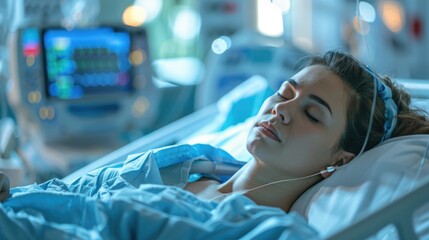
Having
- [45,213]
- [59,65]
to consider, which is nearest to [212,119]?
[59,65]

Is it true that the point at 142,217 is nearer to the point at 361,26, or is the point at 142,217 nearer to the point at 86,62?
the point at 361,26

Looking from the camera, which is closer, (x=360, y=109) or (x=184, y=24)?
(x=360, y=109)

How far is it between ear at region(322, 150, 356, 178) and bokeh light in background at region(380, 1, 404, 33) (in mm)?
4330

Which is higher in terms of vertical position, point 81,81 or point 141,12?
point 141,12

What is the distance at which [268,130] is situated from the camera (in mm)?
1690

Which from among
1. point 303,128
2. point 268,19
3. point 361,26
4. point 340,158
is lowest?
point 268,19

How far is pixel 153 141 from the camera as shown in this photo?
104 inches

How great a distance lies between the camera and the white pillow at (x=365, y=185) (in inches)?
62.0

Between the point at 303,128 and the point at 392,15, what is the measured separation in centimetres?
449

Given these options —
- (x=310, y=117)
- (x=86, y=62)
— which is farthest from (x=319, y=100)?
(x=86, y=62)

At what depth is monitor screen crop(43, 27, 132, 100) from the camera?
3273mm

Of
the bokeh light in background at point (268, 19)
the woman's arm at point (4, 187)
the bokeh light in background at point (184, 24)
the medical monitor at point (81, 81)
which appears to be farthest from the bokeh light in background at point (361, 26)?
the bokeh light in background at point (184, 24)

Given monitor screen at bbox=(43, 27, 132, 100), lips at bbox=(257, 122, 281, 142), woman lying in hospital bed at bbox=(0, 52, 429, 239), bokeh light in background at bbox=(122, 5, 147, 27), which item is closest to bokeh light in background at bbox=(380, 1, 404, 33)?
bokeh light in background at bbox=(122, 5, 147, 27)

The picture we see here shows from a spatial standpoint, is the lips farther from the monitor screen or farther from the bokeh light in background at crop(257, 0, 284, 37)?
the bokeh light in background at crop(257, 0, 284, 37)
